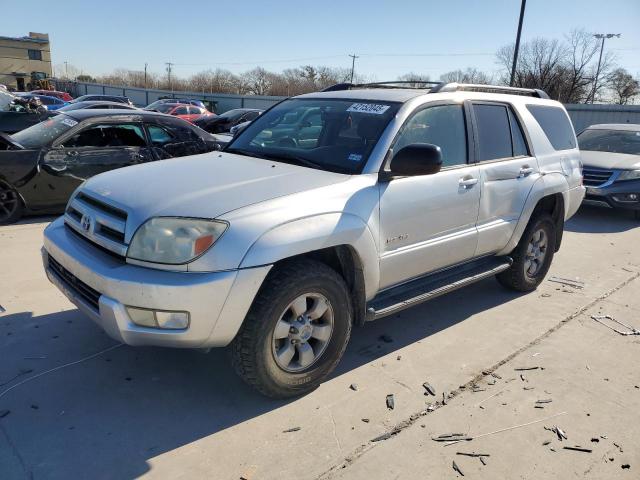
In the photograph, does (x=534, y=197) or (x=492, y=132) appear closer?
(x=492, y=132)

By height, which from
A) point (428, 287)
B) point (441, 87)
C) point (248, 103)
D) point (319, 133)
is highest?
point (248, 103)

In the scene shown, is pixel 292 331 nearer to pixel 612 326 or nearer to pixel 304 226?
pixel 304 226

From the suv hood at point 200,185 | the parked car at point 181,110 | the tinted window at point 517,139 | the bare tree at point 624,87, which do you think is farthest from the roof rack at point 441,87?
the bare tree at point 624,87

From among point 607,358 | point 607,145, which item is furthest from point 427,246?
point 607,145

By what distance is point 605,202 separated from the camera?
8.88m

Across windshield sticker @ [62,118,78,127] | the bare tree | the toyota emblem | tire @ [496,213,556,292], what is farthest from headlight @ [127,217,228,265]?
the bare tree

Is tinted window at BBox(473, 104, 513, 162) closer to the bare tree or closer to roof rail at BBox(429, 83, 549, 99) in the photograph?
roof rail at BBox(429, 83, 549, 99)

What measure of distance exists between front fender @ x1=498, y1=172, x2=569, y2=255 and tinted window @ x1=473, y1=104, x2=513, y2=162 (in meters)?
0.46

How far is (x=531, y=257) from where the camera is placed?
5.06 meters

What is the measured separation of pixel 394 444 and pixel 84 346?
2.27 metres

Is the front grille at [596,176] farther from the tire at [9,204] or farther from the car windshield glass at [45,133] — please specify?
the tire at [9,204]

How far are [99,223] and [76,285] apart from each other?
1.28 feet

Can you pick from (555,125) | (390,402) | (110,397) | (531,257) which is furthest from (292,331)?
(555,125)

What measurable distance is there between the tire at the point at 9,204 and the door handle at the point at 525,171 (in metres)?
6.03
